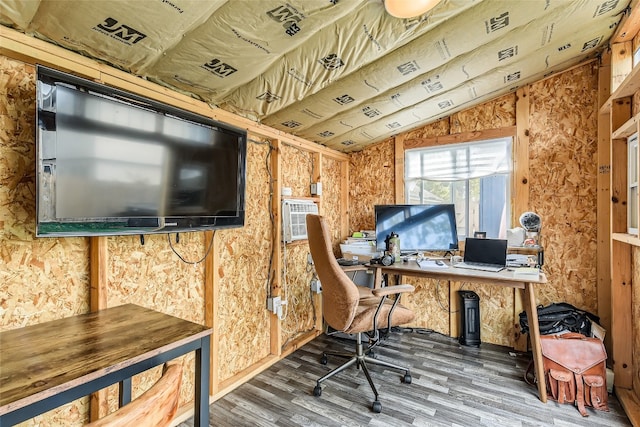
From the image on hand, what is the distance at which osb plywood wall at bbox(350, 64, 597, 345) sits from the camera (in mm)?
2619

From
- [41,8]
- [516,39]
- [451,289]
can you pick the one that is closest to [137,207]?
[41,8]

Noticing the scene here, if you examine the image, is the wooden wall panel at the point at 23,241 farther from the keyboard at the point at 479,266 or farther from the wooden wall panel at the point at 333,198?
the keyboard at the point at 479,266

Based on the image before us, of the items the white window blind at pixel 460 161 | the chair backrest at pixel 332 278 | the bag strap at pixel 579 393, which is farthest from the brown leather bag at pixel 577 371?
the white window blind at pixel 460 161

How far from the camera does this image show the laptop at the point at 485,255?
2525 millimetres

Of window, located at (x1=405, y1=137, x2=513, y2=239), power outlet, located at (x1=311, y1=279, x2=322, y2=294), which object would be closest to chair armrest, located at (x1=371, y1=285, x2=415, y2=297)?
power outlet, located at (x1=311, y1=279, x2=322, y2=294)

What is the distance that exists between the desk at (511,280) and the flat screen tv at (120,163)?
5.57 ft

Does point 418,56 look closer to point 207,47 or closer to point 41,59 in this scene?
point 207,47

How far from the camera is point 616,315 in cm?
220

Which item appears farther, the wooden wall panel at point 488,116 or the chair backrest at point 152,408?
the wooden wall panel at point 488,116

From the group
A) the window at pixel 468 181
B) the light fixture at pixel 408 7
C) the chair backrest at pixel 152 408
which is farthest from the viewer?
the window at pixel 468 181

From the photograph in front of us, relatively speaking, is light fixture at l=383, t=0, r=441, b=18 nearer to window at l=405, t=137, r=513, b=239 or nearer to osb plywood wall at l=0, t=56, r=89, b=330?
osb plywood wall at l=0, t=56, r=89, b=330

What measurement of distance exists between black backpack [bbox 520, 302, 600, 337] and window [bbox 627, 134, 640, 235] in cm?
81

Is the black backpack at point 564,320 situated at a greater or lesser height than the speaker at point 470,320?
greater

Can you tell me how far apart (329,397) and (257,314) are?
0.88 meters
